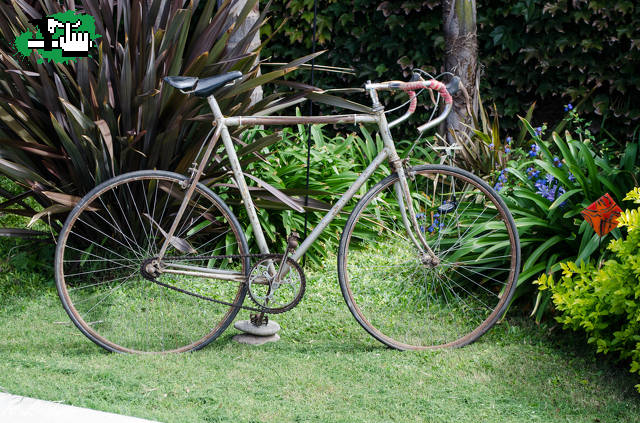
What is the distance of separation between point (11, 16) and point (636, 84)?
158 inches

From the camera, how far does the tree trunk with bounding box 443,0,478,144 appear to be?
498 centimetres

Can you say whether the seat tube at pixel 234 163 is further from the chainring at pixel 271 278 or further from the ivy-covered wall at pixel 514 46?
the ivy-covered wall at pixel 514 46

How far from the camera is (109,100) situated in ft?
11.7

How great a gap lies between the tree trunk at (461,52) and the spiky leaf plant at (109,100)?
68.8 inches

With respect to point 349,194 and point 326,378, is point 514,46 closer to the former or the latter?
point 349,194

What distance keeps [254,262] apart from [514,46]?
280cm

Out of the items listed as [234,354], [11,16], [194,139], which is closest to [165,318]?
[234,354]

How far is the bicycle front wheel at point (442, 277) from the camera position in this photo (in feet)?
10.4

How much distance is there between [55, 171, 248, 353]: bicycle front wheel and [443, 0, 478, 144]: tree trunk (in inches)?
82.7

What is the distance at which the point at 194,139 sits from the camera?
3773 mm

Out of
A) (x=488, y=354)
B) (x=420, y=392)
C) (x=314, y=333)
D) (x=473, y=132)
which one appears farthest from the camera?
(x=473, y=132)

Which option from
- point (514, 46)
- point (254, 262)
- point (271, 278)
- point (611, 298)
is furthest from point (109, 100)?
point (514, 46)

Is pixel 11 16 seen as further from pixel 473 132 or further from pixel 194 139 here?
pixel 473 132

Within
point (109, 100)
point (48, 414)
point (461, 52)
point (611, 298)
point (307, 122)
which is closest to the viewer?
point (48, 414)
